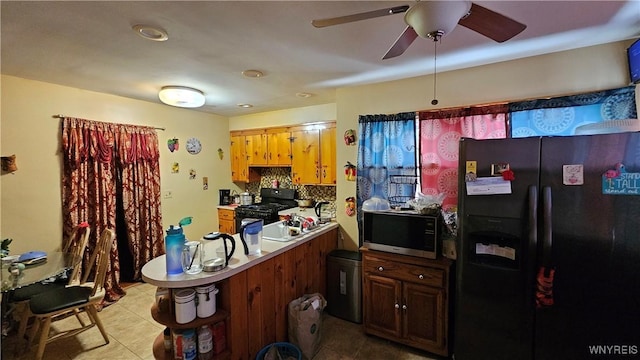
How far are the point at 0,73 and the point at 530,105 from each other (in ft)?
15.6

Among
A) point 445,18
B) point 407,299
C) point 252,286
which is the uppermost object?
point 445,18

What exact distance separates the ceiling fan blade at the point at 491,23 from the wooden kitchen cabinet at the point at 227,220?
12.9 feet

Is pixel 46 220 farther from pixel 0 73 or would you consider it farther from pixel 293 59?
pixel 293 59

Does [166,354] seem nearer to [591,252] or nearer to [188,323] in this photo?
[188,323]

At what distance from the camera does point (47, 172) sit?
2930mm

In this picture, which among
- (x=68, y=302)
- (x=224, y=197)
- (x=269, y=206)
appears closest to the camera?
(x=68, y=302)

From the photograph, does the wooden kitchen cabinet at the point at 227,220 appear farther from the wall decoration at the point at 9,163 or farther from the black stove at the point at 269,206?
the wall decoration at the point at 9,163

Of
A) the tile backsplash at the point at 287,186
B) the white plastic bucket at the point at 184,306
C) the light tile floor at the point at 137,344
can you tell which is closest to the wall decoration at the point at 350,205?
the tile backsplash at the point at 287,186

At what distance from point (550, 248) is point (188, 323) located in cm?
231

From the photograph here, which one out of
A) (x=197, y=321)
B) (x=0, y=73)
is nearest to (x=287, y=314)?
(x=197, y=321)

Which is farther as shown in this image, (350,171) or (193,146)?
(193,146)

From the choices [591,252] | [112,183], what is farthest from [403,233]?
[112,183]

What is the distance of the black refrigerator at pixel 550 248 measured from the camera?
5.15ft

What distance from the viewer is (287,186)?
14.9ft
